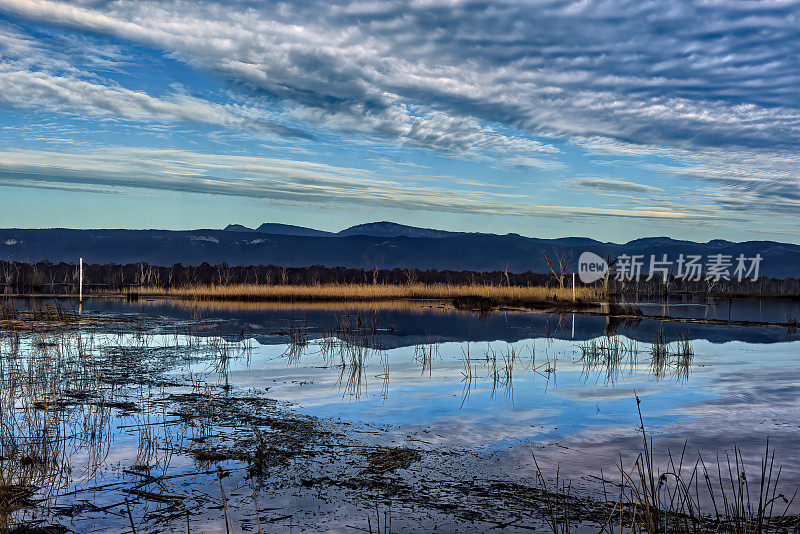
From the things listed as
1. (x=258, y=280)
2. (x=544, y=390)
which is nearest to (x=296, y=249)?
(x=258, y=280)

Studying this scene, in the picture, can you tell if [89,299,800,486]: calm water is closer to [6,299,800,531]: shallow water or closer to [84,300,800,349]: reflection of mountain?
[6,299,800,531]: shallow water

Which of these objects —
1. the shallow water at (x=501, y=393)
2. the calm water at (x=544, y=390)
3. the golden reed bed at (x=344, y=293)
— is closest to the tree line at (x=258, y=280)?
the golden reed bed at (x=344, y=293)

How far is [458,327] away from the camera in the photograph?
69.5 feet

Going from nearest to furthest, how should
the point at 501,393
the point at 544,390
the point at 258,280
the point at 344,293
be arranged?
the point at 501,393 → the point at 544,390 → the point at 344,293 → the point at 258,280

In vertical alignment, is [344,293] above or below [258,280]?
above

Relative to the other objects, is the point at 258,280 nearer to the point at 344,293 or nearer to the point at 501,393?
the point at 344,293

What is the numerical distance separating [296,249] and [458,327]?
530 ft

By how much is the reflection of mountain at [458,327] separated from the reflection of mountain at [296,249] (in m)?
140

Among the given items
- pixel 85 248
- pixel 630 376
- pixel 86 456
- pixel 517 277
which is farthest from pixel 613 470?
pixel 85 248

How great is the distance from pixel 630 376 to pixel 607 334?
8087mm

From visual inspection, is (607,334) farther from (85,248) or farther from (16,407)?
(85,248)

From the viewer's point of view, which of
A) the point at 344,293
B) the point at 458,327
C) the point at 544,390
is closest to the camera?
the point at 544,390

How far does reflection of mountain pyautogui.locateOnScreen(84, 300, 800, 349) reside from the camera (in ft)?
59.0

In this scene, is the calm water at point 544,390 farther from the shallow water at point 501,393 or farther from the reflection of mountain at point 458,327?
the reflection of mountain at point 458,327
